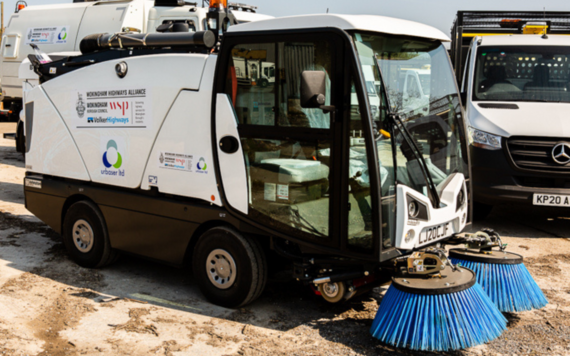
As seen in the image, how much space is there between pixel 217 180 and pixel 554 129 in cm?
463

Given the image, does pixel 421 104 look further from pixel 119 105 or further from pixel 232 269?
pixel 119 105

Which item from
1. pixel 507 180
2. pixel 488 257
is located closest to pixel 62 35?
pixel 507 180

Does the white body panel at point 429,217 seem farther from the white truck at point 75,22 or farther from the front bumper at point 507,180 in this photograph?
the white truck at point 75,22

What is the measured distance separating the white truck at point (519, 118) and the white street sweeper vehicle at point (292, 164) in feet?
9.32

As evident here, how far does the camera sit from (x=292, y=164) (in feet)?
13.9

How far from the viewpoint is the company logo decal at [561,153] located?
7109 mm

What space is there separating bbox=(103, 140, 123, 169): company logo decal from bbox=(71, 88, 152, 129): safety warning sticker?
0.18 m

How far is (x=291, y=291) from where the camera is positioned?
206 inches

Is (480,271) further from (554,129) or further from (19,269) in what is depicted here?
(19,269)

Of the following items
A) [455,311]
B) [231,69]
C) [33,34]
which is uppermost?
[33,34]

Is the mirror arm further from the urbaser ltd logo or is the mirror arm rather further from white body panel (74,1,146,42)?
white body panel (74,1,146,42)

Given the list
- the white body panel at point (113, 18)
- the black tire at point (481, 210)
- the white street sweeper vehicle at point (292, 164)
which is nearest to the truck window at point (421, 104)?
the white street sweeper vehicle at point (292, 164)

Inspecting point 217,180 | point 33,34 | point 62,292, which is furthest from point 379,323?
point 33,34

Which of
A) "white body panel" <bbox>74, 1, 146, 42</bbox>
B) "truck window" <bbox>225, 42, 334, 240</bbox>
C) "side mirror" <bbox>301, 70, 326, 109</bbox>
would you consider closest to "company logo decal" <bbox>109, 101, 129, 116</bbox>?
"truck window" <bbox>225, 42, 334, 240</bbox>
